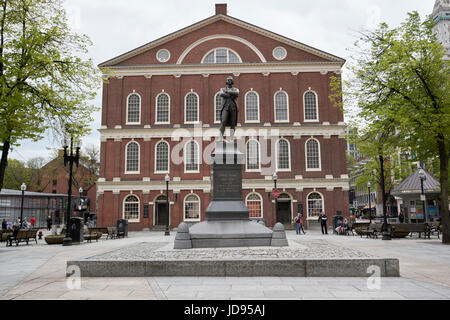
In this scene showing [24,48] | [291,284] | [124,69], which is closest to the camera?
[291,284]

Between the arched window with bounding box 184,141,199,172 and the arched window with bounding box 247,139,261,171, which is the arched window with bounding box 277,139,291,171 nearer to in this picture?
the arched window with bounding box 247,139,261,171

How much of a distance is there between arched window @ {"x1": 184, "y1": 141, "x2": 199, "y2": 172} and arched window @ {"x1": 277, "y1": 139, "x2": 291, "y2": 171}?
310 inches

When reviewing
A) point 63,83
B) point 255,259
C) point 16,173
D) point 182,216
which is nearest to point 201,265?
point 255,259

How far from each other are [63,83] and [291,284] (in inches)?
549

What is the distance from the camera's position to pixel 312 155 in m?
34.8

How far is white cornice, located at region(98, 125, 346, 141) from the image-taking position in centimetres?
3466

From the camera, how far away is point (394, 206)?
60.0 m

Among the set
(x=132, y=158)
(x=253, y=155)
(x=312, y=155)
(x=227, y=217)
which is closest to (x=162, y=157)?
(x=132, y=158)

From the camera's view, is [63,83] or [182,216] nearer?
[63,83]

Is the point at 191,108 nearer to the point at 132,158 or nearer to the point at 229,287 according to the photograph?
the point at 132,158

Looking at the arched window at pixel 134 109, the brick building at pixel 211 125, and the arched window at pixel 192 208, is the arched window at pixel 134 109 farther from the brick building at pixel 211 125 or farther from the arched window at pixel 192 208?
the arched window at pixel 192 208

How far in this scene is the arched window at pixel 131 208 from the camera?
34.4m

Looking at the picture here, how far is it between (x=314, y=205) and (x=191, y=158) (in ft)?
41.0

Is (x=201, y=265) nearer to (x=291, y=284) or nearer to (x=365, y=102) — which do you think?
(x=291, y=284)
